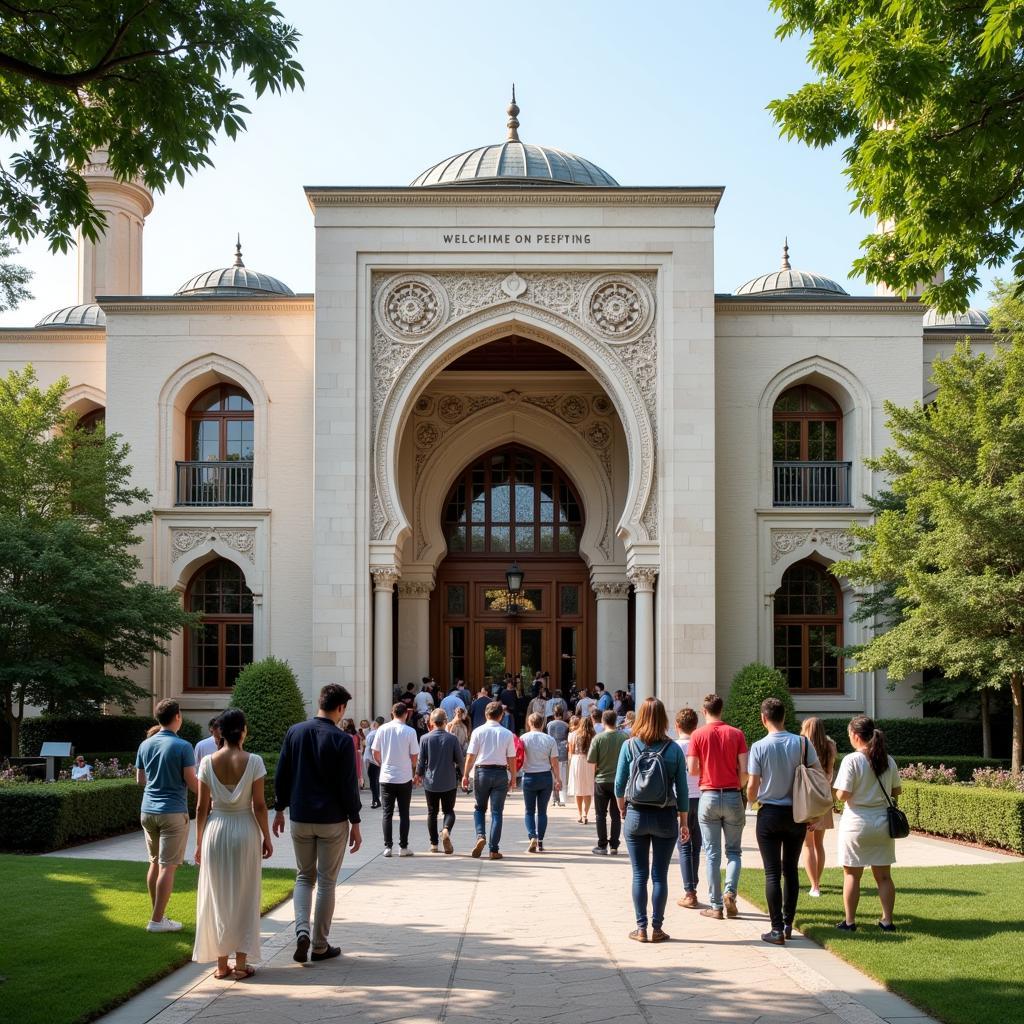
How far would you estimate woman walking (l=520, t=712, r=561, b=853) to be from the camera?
1350 centimetres

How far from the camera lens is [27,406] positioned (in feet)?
71.5

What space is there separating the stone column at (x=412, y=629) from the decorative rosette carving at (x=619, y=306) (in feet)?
24.0

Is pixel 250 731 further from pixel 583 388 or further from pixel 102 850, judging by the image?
pixel 583 388

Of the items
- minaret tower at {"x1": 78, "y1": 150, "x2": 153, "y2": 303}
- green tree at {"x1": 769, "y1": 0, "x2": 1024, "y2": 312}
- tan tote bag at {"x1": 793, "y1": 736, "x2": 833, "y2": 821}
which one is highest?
minaret tower at {"x1": 78, "y1": 150, "x2": 153, "y2": 303}

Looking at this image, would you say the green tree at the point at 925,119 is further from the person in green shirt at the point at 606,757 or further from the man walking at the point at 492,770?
the man walking at the point at 492,770

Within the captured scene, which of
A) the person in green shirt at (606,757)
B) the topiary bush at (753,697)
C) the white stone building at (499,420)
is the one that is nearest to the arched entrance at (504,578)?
the white stone building at (499,420)

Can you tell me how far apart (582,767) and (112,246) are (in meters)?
21.7

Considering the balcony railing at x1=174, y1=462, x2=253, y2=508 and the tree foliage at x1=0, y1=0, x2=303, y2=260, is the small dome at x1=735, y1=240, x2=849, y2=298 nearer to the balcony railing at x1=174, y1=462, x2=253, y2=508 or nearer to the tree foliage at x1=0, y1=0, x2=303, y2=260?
the balcony railing at x1=174, y1=462, x2=253, y2=508

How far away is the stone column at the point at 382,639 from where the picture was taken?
73.8 feet

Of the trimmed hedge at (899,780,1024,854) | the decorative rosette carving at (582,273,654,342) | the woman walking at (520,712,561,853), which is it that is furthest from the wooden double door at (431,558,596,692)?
the woman walking at (520,712,561,853)

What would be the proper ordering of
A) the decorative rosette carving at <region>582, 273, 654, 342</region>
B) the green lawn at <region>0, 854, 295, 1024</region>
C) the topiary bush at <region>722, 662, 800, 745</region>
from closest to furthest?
the green lawn at <region>0, 854, 295, 1024</region> → the topiary bush at <region>722, 662, 800, 745</region> → the decorative rosette carving at <region>582, 273, 654, 342</region>

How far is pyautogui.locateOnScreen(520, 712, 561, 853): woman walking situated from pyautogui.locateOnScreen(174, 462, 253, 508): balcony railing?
1244 centimetres

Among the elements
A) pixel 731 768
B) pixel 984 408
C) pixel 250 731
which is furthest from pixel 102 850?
pixel 984 408

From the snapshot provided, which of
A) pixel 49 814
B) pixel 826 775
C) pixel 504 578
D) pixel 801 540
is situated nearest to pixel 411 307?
pixel 504 578
